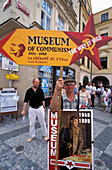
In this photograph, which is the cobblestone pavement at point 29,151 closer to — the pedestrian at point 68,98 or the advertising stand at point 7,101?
the advertising stand at point 7,101

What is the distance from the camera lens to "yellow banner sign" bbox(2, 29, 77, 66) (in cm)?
141

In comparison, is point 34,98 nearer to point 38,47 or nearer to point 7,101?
point 38,47

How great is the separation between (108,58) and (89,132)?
70.1ft

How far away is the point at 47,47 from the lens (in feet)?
4.70

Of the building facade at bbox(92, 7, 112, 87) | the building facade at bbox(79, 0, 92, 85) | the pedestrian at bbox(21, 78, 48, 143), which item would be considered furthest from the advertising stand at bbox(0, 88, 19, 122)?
the building facade at bbox(92, 7, 112, 87)

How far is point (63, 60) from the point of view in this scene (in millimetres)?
1438

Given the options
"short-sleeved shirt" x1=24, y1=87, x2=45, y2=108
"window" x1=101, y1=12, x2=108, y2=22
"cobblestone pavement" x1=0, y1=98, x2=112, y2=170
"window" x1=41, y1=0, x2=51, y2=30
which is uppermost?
"window" x1=101, y1=12, x2=108, y2=22

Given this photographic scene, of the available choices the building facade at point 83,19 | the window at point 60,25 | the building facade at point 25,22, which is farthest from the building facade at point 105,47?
the building facade at point 25,22

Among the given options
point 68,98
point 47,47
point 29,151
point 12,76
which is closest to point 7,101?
point 12,76

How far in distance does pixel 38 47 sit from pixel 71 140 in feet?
5.51

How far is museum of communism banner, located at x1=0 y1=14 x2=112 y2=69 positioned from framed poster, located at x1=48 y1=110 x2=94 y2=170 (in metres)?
0.95

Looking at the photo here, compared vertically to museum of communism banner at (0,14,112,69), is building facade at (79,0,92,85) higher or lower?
higher

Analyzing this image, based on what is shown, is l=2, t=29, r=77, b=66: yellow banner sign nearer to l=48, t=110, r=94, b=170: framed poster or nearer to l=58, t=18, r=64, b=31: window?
l=48, t=110, r=94, b=170: framed poster

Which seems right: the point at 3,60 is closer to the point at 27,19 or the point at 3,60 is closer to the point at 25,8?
the point at 27,19
